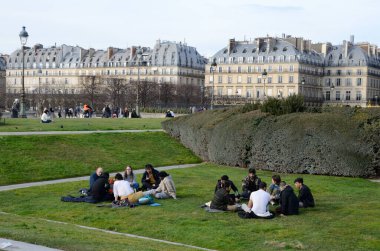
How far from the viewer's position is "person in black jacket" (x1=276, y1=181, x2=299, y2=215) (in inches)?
721

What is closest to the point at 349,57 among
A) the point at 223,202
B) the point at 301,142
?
the point at 301,142

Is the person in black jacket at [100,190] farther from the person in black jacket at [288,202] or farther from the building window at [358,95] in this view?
the building window at [358,95]

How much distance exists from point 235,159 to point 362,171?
6542mm

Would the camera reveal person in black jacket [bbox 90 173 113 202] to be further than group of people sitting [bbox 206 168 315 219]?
Yes

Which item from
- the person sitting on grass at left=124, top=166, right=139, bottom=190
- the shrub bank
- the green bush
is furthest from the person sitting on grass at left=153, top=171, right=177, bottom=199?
the green bush

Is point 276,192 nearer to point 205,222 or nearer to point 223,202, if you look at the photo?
point 223,202

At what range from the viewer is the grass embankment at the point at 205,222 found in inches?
602

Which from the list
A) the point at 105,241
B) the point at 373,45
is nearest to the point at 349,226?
the point at 105,241

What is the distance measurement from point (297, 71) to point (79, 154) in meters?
95.7

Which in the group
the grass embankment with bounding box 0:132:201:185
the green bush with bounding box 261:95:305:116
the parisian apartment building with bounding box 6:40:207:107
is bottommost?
the grass embankment with bounding box 0:132:201:185

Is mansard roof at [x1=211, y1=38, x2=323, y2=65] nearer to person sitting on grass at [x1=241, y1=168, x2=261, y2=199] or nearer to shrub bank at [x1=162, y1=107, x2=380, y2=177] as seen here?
shrub bank at [x1=162, y1=107, x2=380, y2=177]

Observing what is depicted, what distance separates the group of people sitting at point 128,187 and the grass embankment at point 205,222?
20.7 inches

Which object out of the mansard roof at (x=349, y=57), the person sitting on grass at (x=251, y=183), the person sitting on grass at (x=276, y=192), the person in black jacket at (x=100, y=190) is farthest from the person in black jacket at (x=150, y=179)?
the mansard roof at (x=349, y=57)

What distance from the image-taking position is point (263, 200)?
59.4 feet
